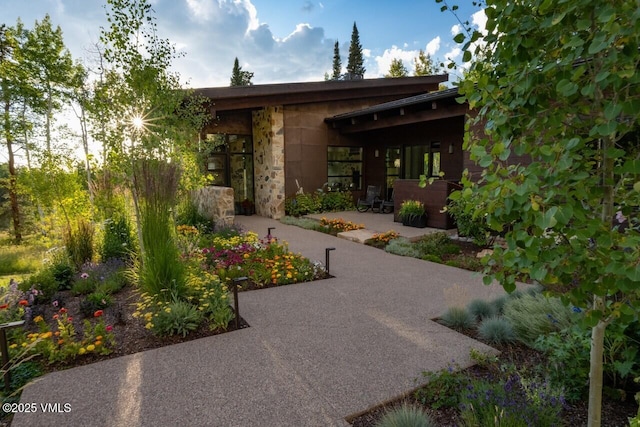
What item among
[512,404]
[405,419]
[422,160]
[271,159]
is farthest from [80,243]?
[422,160]

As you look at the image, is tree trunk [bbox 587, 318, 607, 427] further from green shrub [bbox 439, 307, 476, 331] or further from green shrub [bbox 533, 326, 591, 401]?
green shrub [bbox 439, 307, 476, 331]

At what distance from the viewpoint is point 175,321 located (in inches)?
119

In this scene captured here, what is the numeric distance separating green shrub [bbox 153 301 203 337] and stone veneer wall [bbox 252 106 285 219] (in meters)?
7.47

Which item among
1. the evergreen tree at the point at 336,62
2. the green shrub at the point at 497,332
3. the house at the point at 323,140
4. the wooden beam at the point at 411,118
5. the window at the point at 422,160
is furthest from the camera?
the evergreen tree at the point at 336,62

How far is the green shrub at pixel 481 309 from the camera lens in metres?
3.26

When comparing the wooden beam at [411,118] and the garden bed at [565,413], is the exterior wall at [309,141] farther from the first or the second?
the garden bed at [565,413]

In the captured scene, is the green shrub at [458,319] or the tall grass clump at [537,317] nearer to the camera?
the tall grass clump at [537,317]

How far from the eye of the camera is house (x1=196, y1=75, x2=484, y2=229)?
31.4 feet

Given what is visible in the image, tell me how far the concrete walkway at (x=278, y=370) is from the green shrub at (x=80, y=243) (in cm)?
277

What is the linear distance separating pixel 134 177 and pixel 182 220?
421cm

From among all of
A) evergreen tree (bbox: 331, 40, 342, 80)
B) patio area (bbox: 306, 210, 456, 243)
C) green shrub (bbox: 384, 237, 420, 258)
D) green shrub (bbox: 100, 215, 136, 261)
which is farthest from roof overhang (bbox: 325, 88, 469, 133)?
evergreen tree (bbox: 331, 40, 342, 80)

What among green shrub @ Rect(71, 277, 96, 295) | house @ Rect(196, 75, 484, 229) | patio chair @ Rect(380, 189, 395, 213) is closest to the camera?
green shrub @ Rect(71, 277, 96, 295)

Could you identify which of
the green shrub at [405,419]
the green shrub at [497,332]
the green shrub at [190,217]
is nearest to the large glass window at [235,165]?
the green shrub at [190,217]

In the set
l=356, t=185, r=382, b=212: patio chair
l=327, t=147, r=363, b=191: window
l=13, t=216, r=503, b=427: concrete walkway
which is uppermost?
l=327, t=147, r=363, b=191: window
